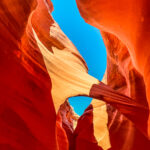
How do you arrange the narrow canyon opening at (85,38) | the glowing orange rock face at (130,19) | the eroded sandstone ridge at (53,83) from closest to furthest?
the glowing orange rock face at (130,19) → the eroded sandstone ridge at (53,83) → the narrow canyon opening at (85,38)

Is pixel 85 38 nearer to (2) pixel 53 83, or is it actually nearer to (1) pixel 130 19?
(2) pixel 53 83

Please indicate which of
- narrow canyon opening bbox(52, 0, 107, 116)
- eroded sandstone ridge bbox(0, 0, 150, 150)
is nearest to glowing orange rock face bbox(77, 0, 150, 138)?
eroded sandstone ridge bbox(0, 0, 150, 150)

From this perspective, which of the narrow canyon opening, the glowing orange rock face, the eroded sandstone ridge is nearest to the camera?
the glowing orange rock face

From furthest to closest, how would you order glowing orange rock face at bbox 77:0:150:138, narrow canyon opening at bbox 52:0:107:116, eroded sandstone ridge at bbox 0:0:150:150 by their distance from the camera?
1. narrow canyon opening at bbox 52:0:107:116
2. eroded sandstone ridge at bbox 0:0:150:150
3. glowing orange rock face at bbox 77:0:150:138

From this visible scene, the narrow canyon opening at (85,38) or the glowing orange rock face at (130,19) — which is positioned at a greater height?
the glowing orange rock face at (130,19)

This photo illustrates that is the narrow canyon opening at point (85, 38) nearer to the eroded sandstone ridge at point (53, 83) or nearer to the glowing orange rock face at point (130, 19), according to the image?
the eroded sandstone ridge at point (53, 83)

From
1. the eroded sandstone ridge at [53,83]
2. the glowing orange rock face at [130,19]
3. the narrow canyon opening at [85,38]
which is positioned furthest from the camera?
the narrow canyon opening at [85,38]

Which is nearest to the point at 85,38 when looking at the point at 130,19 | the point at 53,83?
the point at 53,83

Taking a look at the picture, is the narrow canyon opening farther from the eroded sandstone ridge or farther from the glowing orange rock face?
the glowing orange rock face

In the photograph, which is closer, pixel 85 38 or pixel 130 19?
pixel 130 19

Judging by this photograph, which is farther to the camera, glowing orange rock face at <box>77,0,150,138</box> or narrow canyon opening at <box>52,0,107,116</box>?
narrow canyon opening at <box>52,0,107,116</box>

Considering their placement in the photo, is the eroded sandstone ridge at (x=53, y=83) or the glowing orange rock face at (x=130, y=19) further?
the eroded sandstone ridge at (x=53, y=83)

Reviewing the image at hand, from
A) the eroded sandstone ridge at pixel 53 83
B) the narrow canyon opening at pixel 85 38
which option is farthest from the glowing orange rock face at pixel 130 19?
the narrow canyon opening at pixel 85 38

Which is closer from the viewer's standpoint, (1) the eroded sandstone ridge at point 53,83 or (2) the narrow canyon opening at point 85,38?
(1) the eroded sandstone ridge at point 53,83
